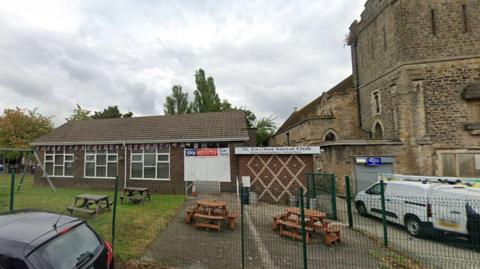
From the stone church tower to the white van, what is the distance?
6.54 m

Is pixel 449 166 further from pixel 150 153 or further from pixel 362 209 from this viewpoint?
pixel 150 153

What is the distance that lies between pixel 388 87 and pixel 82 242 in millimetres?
18558

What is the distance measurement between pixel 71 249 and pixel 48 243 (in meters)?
0.29

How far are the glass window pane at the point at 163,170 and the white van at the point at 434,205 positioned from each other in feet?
38.2

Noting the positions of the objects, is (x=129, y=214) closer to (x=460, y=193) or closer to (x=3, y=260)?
(x=3, y=260)

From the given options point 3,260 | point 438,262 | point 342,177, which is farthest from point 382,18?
point 3,260

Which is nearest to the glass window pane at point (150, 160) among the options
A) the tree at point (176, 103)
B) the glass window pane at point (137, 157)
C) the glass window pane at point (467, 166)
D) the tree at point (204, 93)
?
the glass window pane at point (137, 157)

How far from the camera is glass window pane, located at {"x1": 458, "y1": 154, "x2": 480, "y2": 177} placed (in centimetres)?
1340

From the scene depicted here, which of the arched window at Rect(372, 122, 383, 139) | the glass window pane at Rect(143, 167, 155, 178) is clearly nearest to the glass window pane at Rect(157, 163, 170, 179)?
the glass window pane at Rect(143, 167, 155, 178)

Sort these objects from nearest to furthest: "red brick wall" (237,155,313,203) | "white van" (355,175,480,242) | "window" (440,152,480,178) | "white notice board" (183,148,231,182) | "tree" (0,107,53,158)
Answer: "white van" (355,175,480,242)
"red brick wall" (237,155,313,203)
"window" (440,152,480,178)
"white notice board" (183,148,231,182)
"tree" (0,107,53,158)

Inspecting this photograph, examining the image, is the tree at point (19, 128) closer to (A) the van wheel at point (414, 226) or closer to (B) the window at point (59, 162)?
(B) the window at point (59, 162)

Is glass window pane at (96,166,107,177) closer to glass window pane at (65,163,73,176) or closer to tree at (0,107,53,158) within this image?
glass window pane at (65,163,73,176)

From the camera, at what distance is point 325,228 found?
21.5ft

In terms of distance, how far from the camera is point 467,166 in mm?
13492
